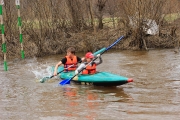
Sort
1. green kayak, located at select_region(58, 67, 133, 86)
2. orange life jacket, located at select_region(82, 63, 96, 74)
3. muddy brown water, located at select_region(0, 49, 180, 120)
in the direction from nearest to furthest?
1. muddy brown water, located at select_region(0, 49, 180, 120)
2. green kayak, located at select_region(58, 67, 133, 86)
3. orange life jacket, located at select_region(82, 63, 96, 74)

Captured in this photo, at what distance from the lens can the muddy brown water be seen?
631 cm

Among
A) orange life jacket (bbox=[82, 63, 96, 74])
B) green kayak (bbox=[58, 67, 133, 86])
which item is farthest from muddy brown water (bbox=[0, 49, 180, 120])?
orange life jacket (bbox=[82, 63, 96, 74])

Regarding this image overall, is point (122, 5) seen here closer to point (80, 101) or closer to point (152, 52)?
point (152, 52)

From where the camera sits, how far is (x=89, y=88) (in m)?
8.84

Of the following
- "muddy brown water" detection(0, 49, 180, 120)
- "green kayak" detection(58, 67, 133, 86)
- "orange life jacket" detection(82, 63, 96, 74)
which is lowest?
"muddy brown water" detection(0, 49, 180, 120)

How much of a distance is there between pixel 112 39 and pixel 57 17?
302 cm

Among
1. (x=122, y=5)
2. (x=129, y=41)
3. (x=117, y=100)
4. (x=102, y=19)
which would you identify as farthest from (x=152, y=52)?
(x=117, y=100)

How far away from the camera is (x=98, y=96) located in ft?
25.9

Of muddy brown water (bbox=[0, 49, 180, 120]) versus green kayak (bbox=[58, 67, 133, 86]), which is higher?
green kayak (bbox=[58, 67, 133, 86])

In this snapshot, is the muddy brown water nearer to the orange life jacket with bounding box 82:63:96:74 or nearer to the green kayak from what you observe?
the green kayak

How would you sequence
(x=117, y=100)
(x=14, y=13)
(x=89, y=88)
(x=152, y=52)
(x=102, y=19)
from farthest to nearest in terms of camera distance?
(x=102, y=19), (x=14, y=13), (x=152, y=52), (x=89, y=88), (x=117, y=100)

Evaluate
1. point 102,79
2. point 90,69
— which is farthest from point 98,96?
point 90,69

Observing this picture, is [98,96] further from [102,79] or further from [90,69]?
[90,69]

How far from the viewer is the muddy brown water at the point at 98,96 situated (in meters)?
6.31
